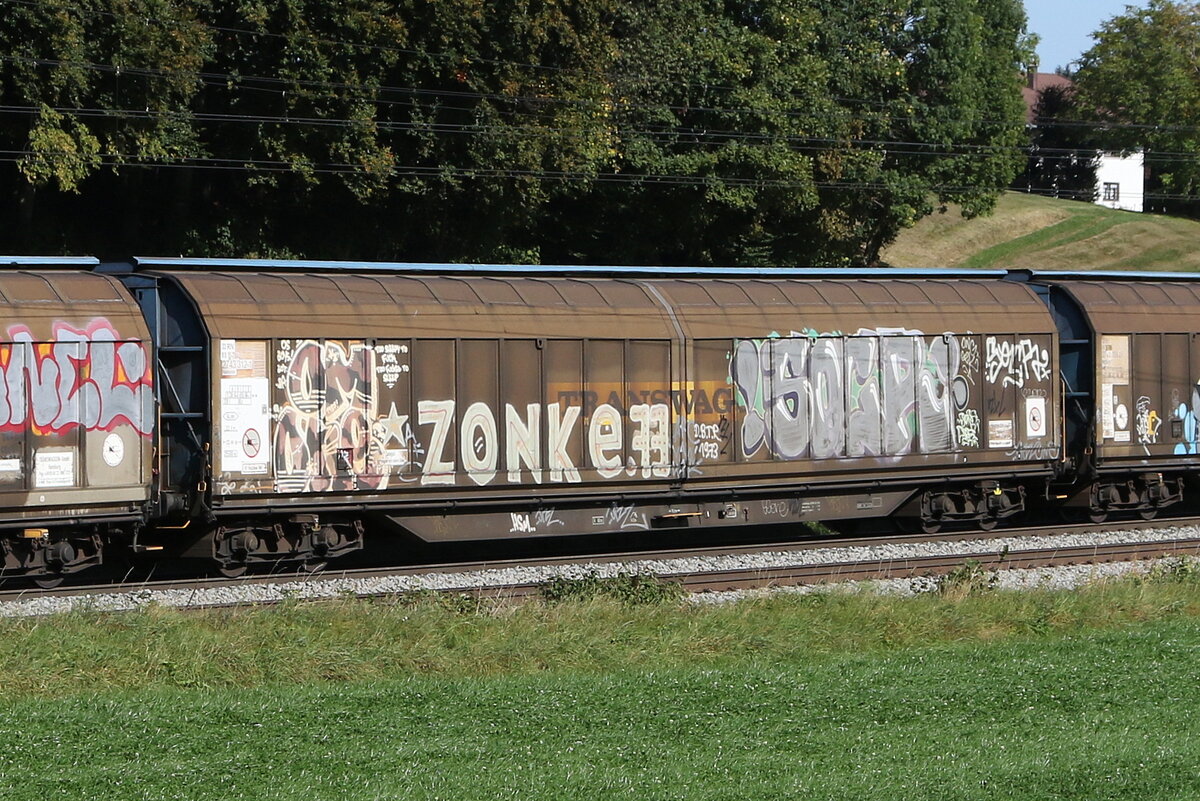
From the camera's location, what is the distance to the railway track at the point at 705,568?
15.2 m

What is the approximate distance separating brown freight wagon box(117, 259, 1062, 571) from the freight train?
0.10 feet

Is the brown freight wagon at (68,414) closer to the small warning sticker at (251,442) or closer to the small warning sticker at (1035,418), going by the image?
the small warning sticker at (251,442)

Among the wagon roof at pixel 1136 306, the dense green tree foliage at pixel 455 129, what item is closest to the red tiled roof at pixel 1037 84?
the dense green tree foliage at pixel 455 129

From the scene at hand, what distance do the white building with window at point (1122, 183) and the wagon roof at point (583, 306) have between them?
7510 cm

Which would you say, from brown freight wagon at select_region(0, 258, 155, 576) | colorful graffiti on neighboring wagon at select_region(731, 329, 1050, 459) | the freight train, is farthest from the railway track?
colorful graffiti on neighboring wagon at select_region(731, 329, 1050, 459)

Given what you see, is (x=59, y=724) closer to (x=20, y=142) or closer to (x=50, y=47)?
(x=50, y=47)

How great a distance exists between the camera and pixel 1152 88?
7988 cm

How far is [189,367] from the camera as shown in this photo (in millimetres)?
15641

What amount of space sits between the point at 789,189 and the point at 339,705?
107 feet

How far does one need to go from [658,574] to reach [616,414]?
215 centimetres

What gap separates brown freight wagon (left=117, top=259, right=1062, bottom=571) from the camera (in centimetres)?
1570

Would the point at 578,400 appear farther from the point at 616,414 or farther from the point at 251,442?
the point at 251,442

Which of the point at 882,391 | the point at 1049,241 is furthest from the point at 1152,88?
the point at 882,391

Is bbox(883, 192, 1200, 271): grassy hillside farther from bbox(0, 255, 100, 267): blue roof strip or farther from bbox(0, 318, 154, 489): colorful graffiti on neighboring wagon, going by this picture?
bbox(0, 318, 154, 489): colorful graffiti on neighboring wagon
